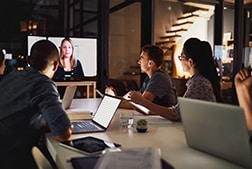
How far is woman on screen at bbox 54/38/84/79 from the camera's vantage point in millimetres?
4309

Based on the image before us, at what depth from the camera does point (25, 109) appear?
1593 millimetres

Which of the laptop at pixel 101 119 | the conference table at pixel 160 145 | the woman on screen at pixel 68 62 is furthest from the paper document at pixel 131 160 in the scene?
the woman on screen at pixel 68 62

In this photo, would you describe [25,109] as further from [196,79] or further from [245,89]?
[245,89]

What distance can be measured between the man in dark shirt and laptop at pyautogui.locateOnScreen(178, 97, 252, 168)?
0.60m

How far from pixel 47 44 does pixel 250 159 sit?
3.90ft

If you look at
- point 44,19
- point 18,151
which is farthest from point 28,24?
point 18,151

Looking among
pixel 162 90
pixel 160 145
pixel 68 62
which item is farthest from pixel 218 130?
pixel 68 62

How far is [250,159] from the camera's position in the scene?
1081 mm

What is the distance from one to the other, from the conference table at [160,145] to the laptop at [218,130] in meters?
0.03

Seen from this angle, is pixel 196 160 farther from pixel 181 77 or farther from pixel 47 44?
pixel 181 77

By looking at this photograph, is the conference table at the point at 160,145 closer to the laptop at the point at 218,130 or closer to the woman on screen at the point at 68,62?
the laptop at the point at 218,130

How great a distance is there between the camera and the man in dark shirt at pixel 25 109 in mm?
1556

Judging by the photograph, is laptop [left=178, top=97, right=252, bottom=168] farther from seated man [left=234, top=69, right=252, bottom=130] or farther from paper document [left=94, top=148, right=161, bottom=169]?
seated man [left=234, top=69, right=252, bottom=130]

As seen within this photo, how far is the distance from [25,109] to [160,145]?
2.33 ft
